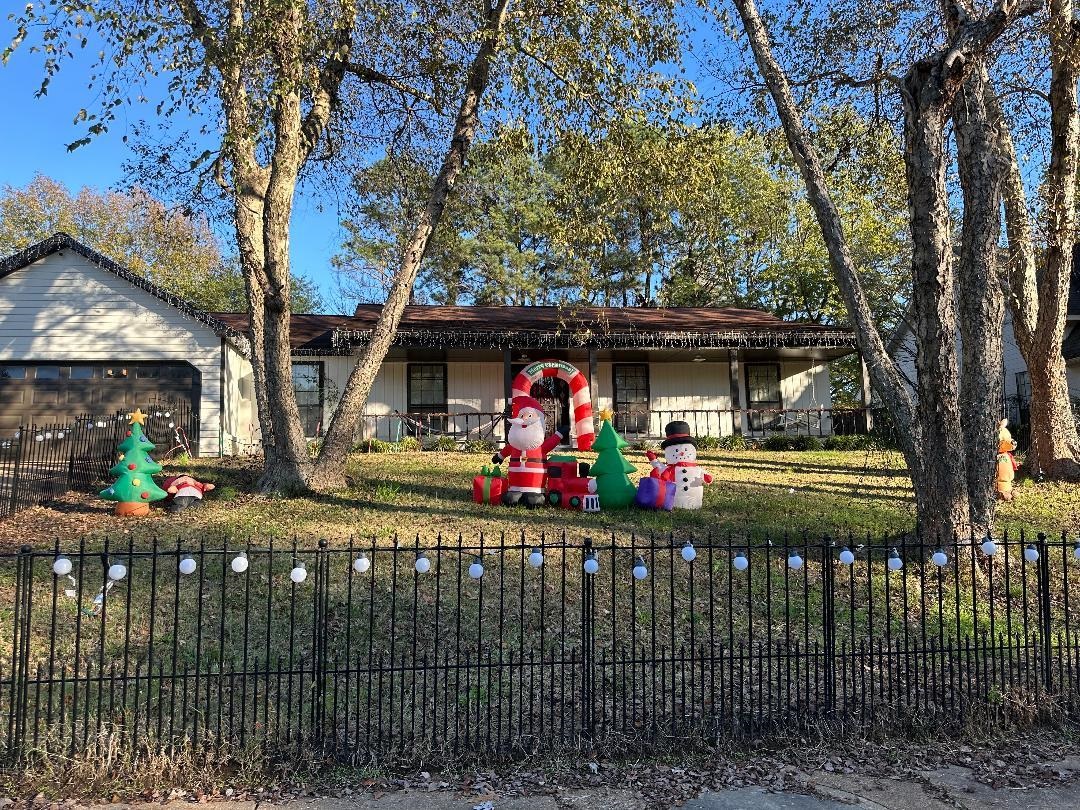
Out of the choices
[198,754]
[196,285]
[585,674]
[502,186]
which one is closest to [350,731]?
[198,754]

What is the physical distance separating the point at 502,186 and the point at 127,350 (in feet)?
64.0

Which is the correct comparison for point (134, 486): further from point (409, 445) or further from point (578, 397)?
point (409, 445)

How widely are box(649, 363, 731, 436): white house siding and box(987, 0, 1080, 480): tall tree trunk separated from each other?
8.83m

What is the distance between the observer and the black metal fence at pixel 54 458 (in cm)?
962

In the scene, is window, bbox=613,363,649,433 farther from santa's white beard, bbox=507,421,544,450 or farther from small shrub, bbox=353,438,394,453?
santa's white beard, bbox=507,421,544,450

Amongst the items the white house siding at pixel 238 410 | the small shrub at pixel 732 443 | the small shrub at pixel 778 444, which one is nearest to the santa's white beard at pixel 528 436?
the white house siding at pixel 238 410

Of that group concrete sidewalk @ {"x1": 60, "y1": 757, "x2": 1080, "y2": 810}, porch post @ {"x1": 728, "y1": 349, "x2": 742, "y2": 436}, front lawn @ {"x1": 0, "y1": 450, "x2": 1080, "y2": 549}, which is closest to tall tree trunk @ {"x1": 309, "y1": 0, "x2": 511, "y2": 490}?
front lawn @ {"x1": 0, "y1": 450, "x2": 1080, "y2": 549}

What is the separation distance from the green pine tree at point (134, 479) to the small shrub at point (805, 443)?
1456 centimetres

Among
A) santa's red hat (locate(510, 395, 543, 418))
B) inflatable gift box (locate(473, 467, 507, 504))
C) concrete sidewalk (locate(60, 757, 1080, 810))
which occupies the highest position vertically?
santa's red hat (locate(510, 395, 543, 418))

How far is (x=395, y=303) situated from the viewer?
11125 millimetres

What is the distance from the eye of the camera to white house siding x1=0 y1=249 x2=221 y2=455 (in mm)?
15641

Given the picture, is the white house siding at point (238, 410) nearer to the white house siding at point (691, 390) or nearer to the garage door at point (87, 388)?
the garage door at point (87, 388)

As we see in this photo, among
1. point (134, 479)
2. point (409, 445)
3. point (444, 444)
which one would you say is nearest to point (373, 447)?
point (409, 445)

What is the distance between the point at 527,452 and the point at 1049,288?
9.46 metres
